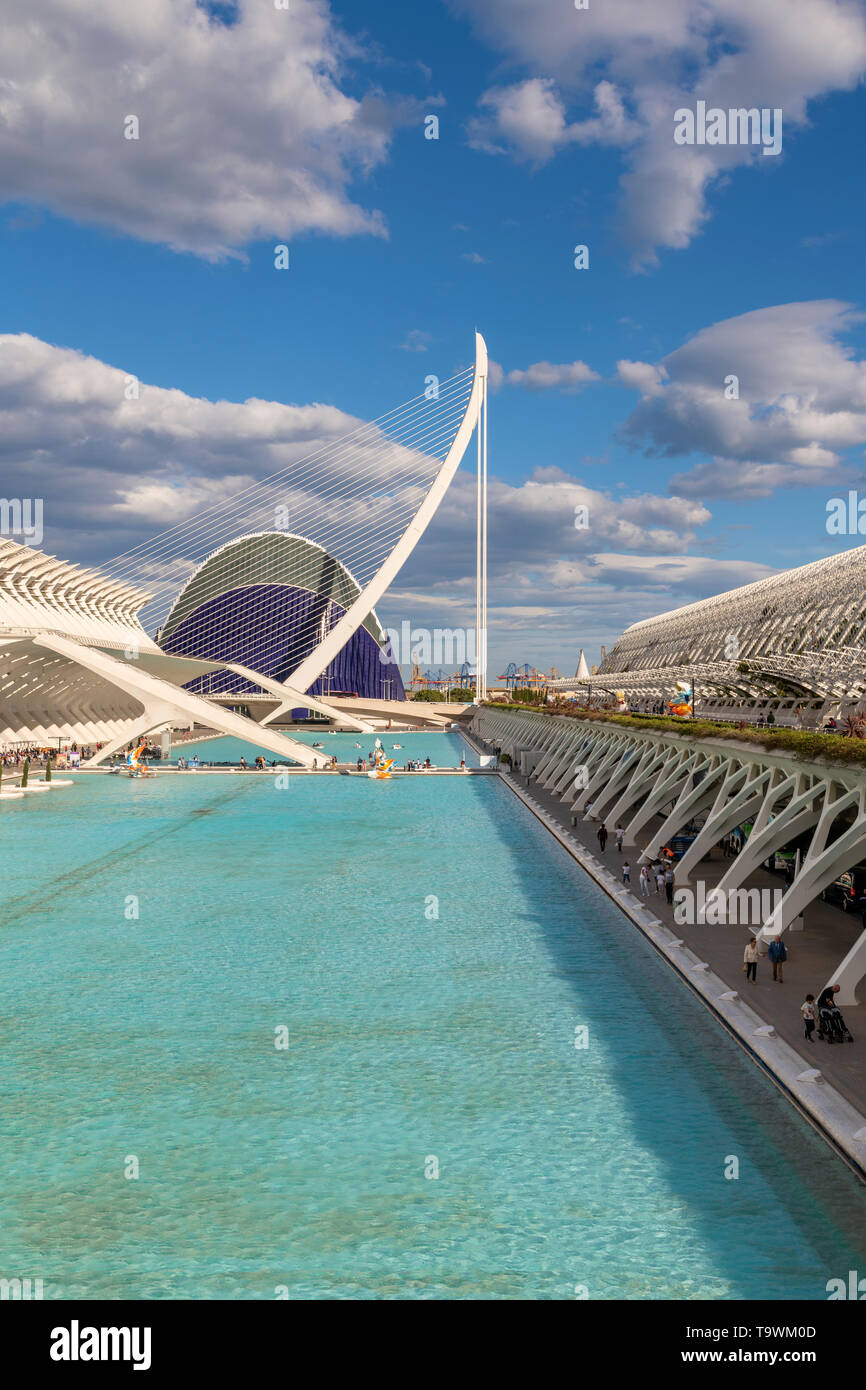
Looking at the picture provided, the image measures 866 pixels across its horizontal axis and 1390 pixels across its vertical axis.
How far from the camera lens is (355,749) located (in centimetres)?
6262

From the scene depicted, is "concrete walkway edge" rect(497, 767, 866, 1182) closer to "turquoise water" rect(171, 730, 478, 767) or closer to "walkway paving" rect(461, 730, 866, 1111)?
"walkway paving" rect(461, 730, 866, 1111)

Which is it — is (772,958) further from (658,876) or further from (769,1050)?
(658,876)

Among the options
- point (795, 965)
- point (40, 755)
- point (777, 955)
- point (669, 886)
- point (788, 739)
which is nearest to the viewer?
point (777, 955)

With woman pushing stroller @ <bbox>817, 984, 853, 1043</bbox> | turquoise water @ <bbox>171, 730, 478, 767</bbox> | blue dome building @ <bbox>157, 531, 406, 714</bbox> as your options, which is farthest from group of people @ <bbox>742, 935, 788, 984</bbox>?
blue dome building @ <bbox>157, 531, 406, 714</bbox>

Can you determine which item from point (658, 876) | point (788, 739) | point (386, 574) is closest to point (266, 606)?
point (386, 574)

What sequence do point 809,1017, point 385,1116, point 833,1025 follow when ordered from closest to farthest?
point 385,1116 < point 833,1025 < point 809,1017

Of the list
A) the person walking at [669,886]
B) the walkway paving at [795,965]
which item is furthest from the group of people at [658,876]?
the walkway paving at [795,965]

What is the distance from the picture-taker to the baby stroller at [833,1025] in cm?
962

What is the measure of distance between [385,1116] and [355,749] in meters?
53.7

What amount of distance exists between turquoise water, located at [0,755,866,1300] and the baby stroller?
2.67ft

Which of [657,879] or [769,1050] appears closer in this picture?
[769,1050]
